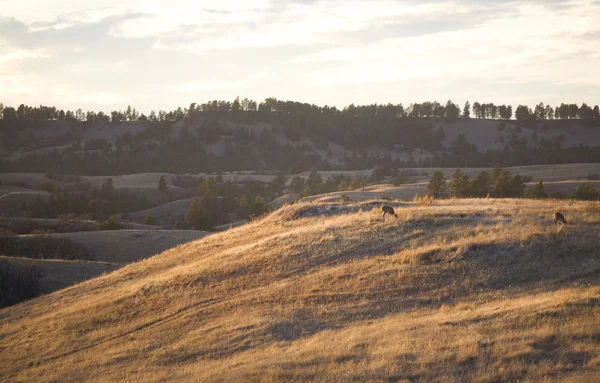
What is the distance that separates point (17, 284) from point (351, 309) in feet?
80.1

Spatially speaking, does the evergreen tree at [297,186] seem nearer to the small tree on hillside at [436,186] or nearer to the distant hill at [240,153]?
the distant hill at [240,153]

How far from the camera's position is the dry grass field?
1234cm

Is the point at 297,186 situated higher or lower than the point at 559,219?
lower

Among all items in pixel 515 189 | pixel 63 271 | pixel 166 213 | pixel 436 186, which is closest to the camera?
pixel 63 271

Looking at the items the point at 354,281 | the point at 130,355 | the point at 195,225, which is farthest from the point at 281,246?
the point at 195,225

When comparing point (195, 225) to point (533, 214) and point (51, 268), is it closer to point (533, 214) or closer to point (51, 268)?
point (51, 268)

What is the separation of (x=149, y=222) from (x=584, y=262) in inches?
2880

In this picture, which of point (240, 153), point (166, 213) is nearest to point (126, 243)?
point (166, 213)

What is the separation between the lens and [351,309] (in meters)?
17.7

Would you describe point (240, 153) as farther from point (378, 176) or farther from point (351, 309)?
point (351, 309)

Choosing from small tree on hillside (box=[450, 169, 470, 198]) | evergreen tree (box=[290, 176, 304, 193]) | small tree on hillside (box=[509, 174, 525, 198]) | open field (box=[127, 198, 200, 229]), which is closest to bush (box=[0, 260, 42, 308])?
small tree on hillside (box=[450, 169, 470, 198])

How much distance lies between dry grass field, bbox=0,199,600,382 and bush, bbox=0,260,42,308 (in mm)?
3429

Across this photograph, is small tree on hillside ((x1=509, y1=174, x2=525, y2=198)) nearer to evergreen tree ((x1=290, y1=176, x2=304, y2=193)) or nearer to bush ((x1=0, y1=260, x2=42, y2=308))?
bush ((x1=0, y1=260, x2=42, y2=308))

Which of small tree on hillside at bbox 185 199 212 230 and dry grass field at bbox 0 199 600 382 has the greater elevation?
dry grass field at bbox 0 199 600 382
